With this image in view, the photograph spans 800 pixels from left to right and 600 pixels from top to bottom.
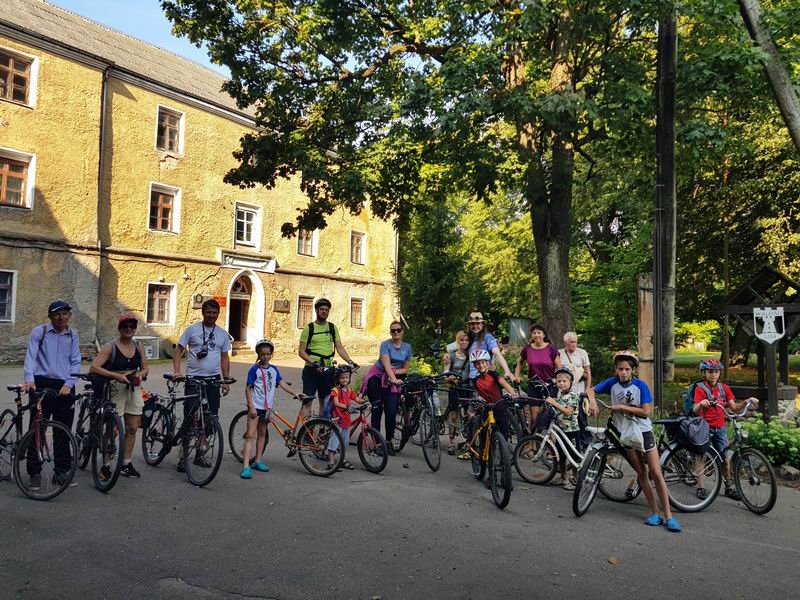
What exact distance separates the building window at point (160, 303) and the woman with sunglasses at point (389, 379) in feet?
53.6

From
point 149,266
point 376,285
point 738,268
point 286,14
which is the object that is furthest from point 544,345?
point 376,285

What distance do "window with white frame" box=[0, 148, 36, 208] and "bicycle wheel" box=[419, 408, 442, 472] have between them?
16.6 m

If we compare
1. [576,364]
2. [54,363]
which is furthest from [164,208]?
[576,364]

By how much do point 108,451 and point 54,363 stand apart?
1.00m

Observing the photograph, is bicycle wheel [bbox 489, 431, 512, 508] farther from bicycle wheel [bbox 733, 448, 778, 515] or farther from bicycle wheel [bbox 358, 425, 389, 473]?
bicycle wheel [bbox 733, 448, 778, 515]

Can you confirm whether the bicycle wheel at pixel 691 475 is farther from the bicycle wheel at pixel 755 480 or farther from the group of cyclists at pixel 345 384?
the bicycle wheel at pixel 755 480

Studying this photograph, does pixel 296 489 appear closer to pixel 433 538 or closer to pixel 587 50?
Result: pixel 433 538

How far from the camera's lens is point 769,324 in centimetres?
1149

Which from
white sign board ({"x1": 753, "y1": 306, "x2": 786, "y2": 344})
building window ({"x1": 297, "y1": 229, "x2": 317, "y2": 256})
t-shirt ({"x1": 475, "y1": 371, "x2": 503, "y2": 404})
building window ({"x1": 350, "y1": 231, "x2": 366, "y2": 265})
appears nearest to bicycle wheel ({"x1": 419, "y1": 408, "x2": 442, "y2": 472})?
t-shirt ({"x1": 475, "y1": 371, "x2": 503, "y2": 404})

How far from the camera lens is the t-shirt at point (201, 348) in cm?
717

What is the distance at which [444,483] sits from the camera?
7.25m

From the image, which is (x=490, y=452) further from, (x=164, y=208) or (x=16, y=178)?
(x=164, y=208)

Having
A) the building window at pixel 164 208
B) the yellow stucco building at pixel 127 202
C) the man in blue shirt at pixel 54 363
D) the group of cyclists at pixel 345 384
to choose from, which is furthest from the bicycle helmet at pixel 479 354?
the building window at pixel 164 208

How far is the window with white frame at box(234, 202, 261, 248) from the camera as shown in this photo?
26359mm
